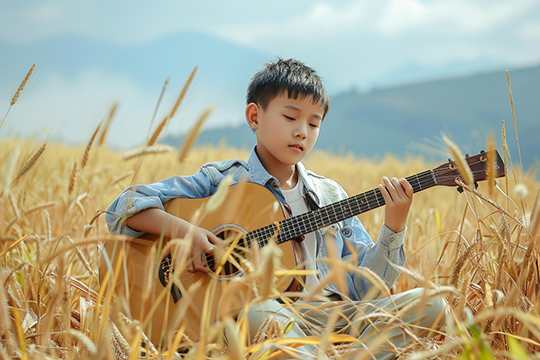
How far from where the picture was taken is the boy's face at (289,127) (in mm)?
1906

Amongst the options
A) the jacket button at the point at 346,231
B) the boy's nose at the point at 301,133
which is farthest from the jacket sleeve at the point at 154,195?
the jacket button at the point at 346,231

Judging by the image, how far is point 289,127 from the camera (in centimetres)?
191

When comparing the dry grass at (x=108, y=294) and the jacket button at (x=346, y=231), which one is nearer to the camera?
the dry grass at (x=108, y=294)

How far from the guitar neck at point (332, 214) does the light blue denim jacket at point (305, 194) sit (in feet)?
0.27

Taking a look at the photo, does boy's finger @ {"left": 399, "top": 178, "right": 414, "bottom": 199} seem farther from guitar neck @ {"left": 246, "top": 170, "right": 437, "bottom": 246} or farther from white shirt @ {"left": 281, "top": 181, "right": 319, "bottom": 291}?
white shirt @ {"left": 281, "top": 181, "right": 319, "bottom": 291}

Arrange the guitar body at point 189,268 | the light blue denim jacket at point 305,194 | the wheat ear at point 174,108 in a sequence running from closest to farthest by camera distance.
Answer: the wheat ear at point 174,108 → the guitar body at point 189,268 → the light blue denim jacket at point 305,194

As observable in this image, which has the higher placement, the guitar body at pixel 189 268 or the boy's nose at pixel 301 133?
the boy's nose at pixel 301 133

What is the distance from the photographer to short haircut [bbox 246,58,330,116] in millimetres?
2010

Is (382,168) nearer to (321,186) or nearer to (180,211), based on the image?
(321,186)

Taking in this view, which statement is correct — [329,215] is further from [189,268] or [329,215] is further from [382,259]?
[189,268]

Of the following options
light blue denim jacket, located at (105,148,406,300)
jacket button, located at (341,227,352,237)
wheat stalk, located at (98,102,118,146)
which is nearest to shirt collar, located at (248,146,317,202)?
light blue denim jacket, located at (105,148,406,300)

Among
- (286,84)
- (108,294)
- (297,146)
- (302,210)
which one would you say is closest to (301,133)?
(297,146)

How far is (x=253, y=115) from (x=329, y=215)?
655mm

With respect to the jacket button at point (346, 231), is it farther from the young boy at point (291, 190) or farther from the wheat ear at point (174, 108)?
the wheat ear at point (174, 108)
